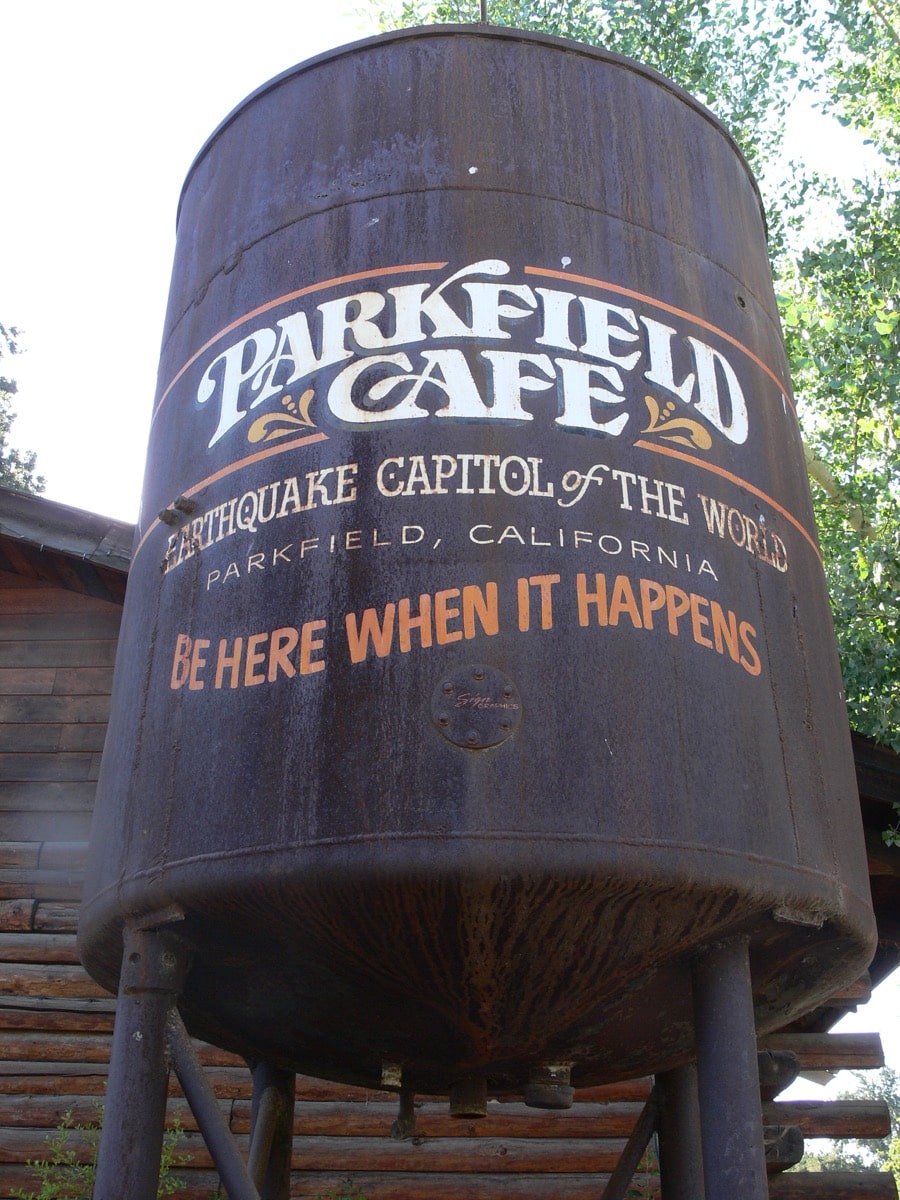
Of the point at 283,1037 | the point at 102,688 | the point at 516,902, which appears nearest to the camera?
the point at 516,902

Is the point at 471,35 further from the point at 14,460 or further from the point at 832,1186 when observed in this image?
the point at 14,460

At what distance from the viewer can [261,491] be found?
397cm

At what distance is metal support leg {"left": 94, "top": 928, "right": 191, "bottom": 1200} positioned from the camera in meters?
3.45

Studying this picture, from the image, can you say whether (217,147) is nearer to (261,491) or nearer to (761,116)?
(261,491)

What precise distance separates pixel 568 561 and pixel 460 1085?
233 cm

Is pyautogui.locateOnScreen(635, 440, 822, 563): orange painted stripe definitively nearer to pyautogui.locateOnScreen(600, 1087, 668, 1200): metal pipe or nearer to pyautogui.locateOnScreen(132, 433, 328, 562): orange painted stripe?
pyautogui.locateOnScreen(132, 433, 328, 562): orange painted stripe

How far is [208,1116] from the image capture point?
3668 millimetres

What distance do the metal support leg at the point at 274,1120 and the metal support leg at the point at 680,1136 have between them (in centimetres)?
156

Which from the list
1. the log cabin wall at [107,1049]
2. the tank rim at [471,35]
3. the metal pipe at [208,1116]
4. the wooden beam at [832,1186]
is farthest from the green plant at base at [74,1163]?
the tank rim at [471,35]

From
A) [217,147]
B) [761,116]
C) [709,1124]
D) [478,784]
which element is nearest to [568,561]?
[478,784]

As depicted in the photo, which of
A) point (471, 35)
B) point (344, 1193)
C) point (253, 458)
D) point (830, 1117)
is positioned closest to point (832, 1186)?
point (830, 1117)

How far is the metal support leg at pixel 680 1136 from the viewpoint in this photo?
4656 millimetres

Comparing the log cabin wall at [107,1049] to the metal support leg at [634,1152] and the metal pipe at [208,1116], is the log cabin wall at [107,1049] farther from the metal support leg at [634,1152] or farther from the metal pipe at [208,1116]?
the metal pipe at [208,1116]

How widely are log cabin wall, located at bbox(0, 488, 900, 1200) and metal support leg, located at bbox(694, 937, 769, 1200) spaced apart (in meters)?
2.57
